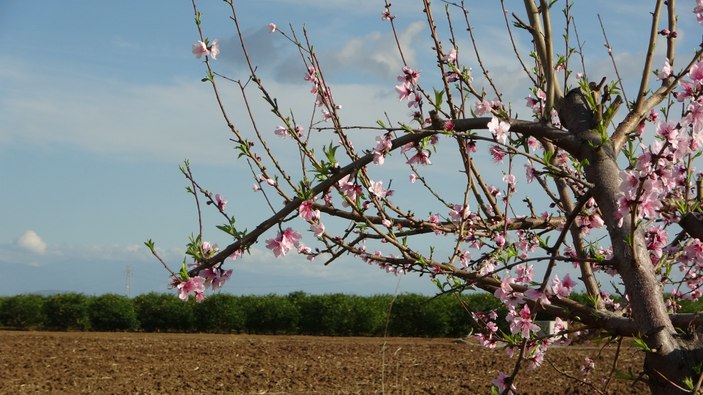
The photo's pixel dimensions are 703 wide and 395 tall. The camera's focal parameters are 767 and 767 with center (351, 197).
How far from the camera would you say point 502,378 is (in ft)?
9.08

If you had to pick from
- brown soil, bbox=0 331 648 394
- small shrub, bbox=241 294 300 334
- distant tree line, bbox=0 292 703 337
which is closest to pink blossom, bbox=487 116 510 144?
brown soil, bbox=0 331 648 394

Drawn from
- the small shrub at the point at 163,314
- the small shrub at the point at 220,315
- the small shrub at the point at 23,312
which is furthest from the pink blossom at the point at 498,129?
the small shrub at the point at 23,312

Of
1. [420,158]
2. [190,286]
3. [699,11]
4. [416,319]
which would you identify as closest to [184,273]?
[190,286]

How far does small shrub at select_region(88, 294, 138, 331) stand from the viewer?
17.4 m

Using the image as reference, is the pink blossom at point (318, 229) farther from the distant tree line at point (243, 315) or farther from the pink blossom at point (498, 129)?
the distant tree line at point (243, 315)

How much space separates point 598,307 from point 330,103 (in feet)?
5.62

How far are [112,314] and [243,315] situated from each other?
2987 millimetres

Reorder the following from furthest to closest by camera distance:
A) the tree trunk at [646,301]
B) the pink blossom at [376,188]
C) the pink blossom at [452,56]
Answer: the pink blossom at [452,56], the pink blossom at [376,188], the tree trunk at [646,301]

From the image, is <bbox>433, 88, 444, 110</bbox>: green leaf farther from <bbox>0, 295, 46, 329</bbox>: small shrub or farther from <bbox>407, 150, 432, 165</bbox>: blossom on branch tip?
<bbox>0, 295, 46, 329</bbox>: small shrub

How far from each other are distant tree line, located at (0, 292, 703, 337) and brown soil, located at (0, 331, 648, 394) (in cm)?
354

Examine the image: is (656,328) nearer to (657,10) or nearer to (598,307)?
(598,307)

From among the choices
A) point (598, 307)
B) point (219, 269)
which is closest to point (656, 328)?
point (598, 307)

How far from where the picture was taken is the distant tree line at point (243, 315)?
17188 millimetres

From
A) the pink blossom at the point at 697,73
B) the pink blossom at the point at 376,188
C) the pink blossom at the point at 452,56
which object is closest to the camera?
the pink blossom at the point at 697,73
